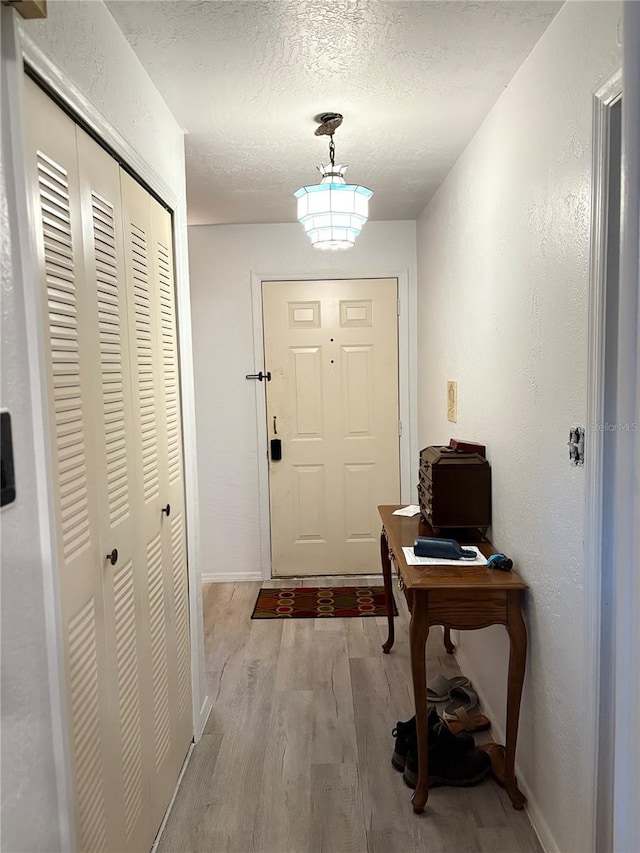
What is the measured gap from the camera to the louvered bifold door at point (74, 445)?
47.6 inches

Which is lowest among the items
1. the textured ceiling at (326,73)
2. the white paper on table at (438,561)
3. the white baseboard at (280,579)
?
the white baseboard at (280,579)

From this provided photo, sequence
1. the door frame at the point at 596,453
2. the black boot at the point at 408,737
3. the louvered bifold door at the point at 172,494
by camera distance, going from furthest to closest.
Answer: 1. the black boot at the point at 408,737
2. the louvered bifold door at the point at 172,494
3. the door frame at the point at 596,453

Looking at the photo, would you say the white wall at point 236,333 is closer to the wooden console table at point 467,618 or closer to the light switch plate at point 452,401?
the light switch plate at point 452,401

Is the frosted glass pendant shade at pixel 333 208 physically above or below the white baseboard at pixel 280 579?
above

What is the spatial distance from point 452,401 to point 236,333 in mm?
1666

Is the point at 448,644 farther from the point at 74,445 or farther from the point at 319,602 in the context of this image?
the point at 74,445

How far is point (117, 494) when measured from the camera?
160 cm

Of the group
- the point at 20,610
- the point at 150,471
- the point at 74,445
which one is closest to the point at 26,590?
the point at 20,610

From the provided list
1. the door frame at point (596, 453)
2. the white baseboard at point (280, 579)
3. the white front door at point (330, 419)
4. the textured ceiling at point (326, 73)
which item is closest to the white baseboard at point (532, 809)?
the door frame at point (596, 453)

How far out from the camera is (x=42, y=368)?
1119 mm

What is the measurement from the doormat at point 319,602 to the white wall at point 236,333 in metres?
0.39

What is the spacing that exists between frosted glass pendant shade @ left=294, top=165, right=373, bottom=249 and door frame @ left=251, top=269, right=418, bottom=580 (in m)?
1.74

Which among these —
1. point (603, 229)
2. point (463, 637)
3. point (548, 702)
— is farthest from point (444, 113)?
point (463, 637)

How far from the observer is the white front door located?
4.05 metres
